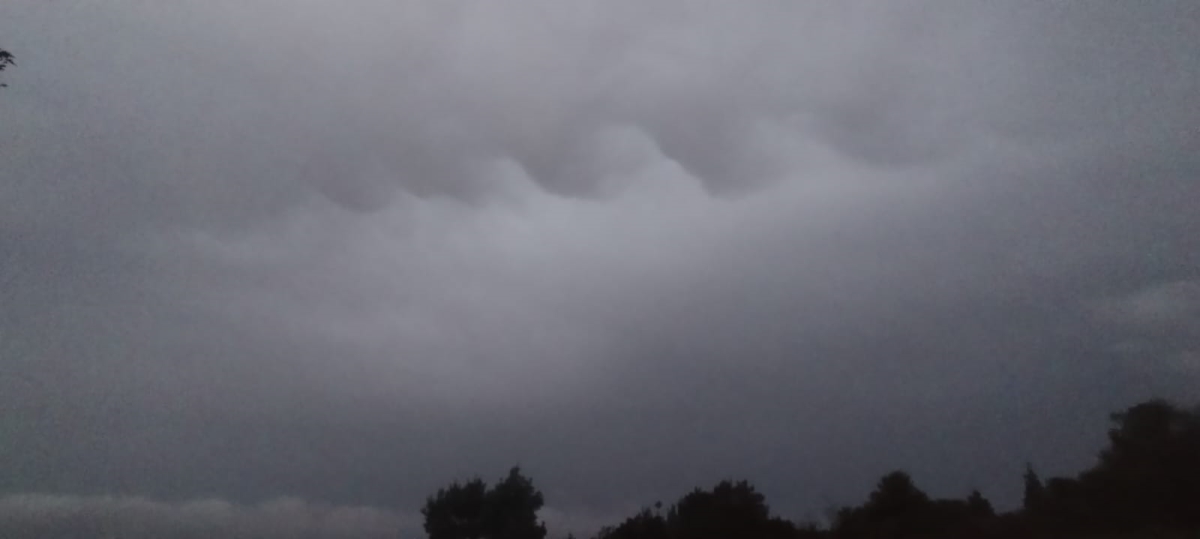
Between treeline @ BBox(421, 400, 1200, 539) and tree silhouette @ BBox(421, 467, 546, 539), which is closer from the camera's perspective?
treeline @ BBox(421, 400, 1200, 539)

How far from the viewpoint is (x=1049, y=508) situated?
4444 cm

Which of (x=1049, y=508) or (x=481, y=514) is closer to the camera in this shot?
(x=1049, y=508)

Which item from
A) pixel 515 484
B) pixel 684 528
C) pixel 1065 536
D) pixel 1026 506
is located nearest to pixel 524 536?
pixel 515 484

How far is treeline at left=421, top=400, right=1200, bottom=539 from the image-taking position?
3778 cm

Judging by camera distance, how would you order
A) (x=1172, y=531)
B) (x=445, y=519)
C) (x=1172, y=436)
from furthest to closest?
1. (x=445, y=519)
2. (x=1172, y=436)
3. (x=1172, y=531)

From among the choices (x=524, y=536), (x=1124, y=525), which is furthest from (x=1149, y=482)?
(x=524, y=536)

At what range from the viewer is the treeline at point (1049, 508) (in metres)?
37.8

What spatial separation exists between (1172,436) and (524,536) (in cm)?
6581

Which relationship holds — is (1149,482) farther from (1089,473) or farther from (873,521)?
(873,521)

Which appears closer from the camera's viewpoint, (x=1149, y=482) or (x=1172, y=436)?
(x=1149, y=482)

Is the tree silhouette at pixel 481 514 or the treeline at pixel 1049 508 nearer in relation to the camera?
the treeline at pixel 1049 508

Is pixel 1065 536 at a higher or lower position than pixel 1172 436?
lower

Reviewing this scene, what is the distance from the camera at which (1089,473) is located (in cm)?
4497

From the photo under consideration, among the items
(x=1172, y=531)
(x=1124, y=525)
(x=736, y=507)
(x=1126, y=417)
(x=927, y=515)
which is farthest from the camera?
(x=736, y=507)
